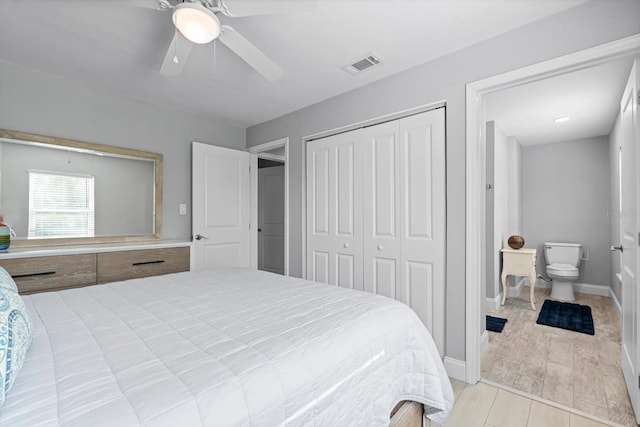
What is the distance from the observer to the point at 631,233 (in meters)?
1.80

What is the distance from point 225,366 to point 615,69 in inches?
141

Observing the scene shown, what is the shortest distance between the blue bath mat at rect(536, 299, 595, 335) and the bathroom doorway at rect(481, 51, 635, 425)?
0.09 m

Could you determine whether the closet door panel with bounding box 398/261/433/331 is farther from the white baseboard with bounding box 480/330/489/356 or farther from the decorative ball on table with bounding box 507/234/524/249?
the decorative ball on table with bounding box 507/234/524/249

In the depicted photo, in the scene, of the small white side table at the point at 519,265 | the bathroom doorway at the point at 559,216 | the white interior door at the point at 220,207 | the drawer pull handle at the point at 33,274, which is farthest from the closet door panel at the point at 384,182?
the drawer pull handle at the point at 33,274

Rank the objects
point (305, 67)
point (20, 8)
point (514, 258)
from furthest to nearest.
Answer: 1. point (514, 258)
2. point (305, 67)
3. point (20, 8)

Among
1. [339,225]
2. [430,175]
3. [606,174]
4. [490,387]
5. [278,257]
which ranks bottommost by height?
[490,387]

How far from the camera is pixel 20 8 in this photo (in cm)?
181

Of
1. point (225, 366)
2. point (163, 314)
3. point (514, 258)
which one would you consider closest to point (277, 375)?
point (225, 366)

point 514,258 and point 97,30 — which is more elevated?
point 97,30

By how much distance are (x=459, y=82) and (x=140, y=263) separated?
10.2 ft

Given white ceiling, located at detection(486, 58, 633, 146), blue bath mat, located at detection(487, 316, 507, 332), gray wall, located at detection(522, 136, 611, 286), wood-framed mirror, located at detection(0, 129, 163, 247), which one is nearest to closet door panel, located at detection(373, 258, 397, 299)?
blue bath mat, located at detection(487, 316, 507, 332)

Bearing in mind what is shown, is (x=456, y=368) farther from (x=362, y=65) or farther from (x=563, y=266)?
(x=563, y=266)

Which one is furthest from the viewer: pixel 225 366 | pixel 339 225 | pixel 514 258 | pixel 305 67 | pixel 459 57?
pixel 514 258

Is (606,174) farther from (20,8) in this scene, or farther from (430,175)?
(20,8)
